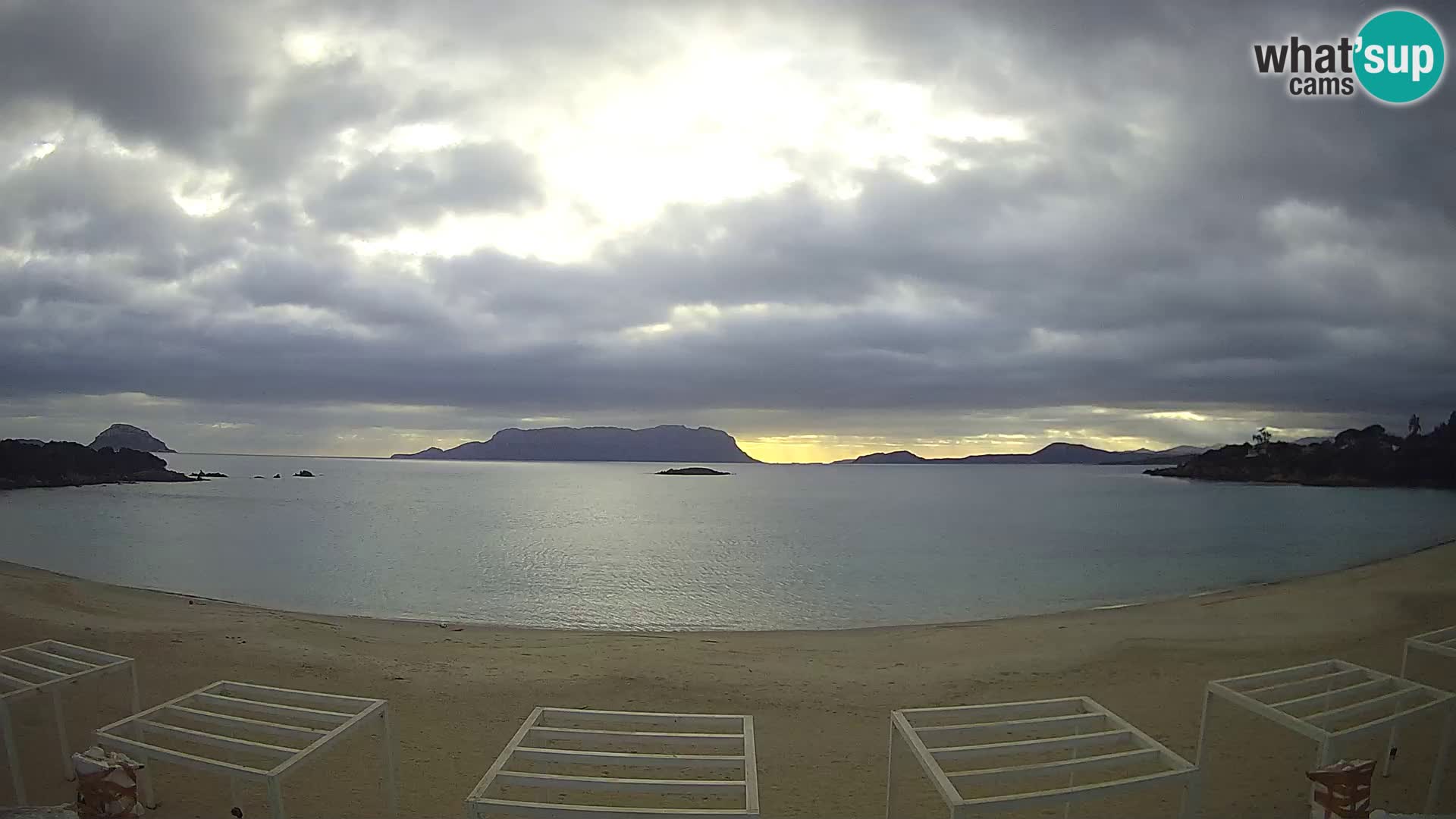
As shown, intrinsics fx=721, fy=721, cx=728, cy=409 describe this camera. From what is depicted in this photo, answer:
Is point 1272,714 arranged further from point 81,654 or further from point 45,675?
point 81,654

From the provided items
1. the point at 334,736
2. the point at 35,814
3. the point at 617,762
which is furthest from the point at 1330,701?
the point at 35,814

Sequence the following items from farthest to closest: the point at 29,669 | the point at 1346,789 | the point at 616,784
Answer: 1. the point at 29,669
2. the point at 616,784
3. the point at 1346,789

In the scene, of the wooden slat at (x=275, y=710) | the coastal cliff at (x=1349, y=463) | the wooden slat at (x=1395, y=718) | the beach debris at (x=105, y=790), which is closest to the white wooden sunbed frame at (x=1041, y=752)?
the wooden slat at (x=1395, y=718)

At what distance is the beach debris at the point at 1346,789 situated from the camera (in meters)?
3.27

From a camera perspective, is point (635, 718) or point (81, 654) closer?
point (635, 718)

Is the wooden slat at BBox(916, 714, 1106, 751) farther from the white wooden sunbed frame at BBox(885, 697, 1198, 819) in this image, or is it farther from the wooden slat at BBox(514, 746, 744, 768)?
the wooden slat at BBox(514, 746, 744, 768)

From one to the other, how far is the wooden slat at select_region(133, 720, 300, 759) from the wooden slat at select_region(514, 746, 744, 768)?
1281 mm

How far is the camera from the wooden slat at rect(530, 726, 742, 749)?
414cm

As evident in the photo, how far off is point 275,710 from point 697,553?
2716 centimetres

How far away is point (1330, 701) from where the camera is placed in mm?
4734

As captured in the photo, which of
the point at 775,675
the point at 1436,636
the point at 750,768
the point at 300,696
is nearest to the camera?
the point at 750,768

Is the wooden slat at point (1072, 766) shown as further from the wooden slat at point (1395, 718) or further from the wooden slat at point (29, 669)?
the wooden slat at point (29, 669)

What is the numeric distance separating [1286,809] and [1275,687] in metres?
1.15

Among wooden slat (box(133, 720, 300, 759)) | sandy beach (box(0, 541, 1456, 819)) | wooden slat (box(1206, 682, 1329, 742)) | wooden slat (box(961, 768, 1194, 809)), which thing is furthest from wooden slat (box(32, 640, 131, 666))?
wooden slat (box(1206, 682, 1329, 742))
